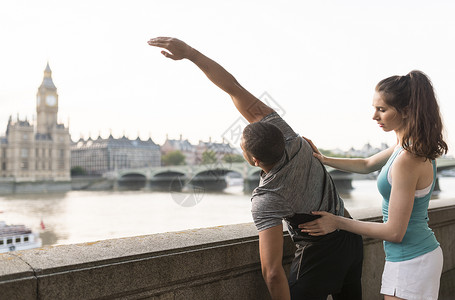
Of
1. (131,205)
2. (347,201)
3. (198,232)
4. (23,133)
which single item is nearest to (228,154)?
(347,201)

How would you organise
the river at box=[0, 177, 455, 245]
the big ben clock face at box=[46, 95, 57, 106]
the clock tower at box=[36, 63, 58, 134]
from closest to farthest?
the river at box=[0, 177, 455, 245] < the clock tower at box=[36, 63, 58, 134] < the big ben clock face at box=[46, 95, 57, 106]

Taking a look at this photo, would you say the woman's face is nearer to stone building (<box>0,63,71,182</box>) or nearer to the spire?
stone building (<box>0,63,71,182</box>)

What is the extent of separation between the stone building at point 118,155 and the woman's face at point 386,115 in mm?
56375

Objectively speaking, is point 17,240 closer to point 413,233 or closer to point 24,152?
point 413,233

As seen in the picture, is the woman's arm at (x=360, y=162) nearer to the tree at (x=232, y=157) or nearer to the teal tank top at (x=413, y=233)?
the teal tank top at (x=413, y=233)

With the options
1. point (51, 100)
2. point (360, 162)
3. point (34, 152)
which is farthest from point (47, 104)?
point (360, 162)

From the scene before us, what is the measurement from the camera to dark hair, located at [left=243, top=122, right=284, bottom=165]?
38.6 inches

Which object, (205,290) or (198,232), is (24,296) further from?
(198,232)

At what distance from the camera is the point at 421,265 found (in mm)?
1057

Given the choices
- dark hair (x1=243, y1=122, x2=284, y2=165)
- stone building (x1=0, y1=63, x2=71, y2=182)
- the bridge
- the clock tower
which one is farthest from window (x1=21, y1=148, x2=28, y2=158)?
dark hair (x1=243, y1=122, x2=284, y2=165)

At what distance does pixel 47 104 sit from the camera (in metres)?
59.7

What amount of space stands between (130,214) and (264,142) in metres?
26.8

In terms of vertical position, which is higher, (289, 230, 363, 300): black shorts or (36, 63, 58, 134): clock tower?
(36, 63, 58, 134): clock tower

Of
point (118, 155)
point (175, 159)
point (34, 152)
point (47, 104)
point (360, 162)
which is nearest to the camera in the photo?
point (360, 162)
